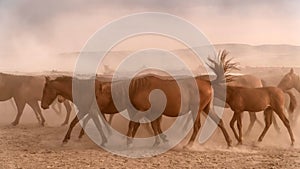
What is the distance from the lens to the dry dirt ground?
528 cm

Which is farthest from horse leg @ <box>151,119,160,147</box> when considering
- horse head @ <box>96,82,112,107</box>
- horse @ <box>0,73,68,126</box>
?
horse @ <box>0,73,68,126</box>

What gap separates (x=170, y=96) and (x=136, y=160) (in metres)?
1.17

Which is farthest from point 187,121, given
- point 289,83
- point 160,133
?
point 289,83

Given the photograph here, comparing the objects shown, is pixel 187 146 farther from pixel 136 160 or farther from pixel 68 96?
pixel 68 96

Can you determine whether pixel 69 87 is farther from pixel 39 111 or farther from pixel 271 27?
pixel 271 27

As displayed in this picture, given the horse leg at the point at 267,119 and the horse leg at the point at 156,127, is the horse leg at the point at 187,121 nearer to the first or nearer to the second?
the horse leg at the point at 156,127

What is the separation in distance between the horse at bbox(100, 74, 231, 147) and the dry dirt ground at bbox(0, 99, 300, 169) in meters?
0.40

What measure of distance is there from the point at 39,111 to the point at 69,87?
86.3 inches

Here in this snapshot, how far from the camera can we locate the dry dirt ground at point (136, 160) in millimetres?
5277

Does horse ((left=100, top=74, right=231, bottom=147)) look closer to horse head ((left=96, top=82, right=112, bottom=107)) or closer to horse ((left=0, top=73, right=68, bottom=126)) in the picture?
horse head ((left=96, top=82, right=112, bottom=107))

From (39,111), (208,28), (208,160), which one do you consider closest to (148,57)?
(208,28)

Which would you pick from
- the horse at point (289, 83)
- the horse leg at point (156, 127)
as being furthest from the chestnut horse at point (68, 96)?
the horse at point (289, 83)

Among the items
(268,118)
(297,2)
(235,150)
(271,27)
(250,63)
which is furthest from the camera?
(250,63)

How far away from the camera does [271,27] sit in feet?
33.7
